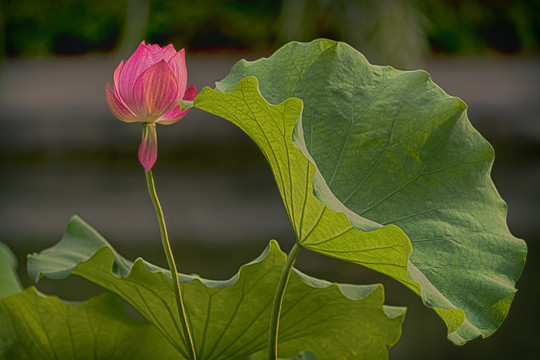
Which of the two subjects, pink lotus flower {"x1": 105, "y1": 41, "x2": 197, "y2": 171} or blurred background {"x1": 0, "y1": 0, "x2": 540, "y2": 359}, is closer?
pink lotus flower {"x1": 105, "y1": 41, "x2": 197, "y2": 171}

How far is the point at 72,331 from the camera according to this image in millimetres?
492

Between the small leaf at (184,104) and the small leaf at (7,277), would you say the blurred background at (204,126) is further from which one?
the small leaf at (184,104)

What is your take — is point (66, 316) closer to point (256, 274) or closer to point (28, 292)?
point (28, 292)

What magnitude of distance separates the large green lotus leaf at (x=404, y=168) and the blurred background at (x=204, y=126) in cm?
157

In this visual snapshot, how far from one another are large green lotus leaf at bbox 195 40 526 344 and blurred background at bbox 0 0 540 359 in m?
1.57

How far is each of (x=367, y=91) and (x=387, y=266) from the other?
15cm

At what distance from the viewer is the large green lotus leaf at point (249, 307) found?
0.44 metres

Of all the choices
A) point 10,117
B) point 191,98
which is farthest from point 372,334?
point 10,117

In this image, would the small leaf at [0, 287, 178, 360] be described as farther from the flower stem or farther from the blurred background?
the blurred background

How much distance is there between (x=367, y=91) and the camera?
1.60 ft

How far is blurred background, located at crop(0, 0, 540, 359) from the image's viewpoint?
2688mm

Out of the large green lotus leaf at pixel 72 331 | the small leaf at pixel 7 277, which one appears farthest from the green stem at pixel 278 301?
the small leaf at pixel 7 277

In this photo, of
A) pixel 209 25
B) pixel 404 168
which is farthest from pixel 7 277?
pixel 209 25

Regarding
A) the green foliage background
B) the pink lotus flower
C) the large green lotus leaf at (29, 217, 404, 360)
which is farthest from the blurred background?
the pink lotus flower
